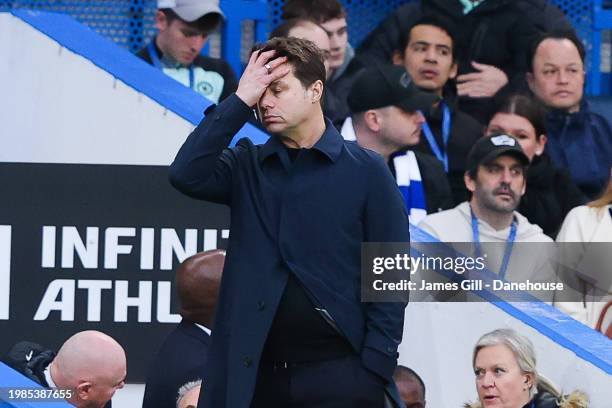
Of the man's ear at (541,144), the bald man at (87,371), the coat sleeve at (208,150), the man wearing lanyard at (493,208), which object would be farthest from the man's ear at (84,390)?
the man's ear at (541,144)

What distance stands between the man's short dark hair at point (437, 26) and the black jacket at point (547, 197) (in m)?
0.98

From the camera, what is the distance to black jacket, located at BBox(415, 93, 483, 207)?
7738 millimetres

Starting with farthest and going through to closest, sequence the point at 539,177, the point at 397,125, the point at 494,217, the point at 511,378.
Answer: the point at 539,177 < the point at 397,125 < the point at 494,217 < the point at 511,378

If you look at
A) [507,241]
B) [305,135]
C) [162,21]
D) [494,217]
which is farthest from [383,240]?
[162,21]

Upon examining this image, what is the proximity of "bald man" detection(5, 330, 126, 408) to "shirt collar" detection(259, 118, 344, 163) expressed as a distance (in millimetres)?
1093

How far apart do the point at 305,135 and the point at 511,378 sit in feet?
5.66

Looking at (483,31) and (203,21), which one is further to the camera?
(483,31)

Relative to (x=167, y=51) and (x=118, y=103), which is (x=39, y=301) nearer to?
(x=118, y=103)

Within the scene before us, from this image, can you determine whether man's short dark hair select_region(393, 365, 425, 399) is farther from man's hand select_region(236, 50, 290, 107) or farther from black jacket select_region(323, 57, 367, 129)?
black jacket select_region(323, 57, 367, 129)

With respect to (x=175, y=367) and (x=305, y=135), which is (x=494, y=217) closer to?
(x=175, y=367)

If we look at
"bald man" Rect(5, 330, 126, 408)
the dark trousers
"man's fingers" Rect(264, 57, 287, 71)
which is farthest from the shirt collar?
"bald man" Rect(5, 330, 126, 408)

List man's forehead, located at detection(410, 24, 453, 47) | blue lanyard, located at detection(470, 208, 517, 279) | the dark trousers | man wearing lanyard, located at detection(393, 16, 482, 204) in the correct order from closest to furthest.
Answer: the dark trousers < blue lanyard, located at detection(470, 208, 517, 279) < man wearing lanyard, located at detection(393, 16, 482, 204) < man's forehead, located at detection(410, 24, 453, 47)

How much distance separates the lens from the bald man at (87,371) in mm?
5137

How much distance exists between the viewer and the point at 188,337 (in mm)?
5320
